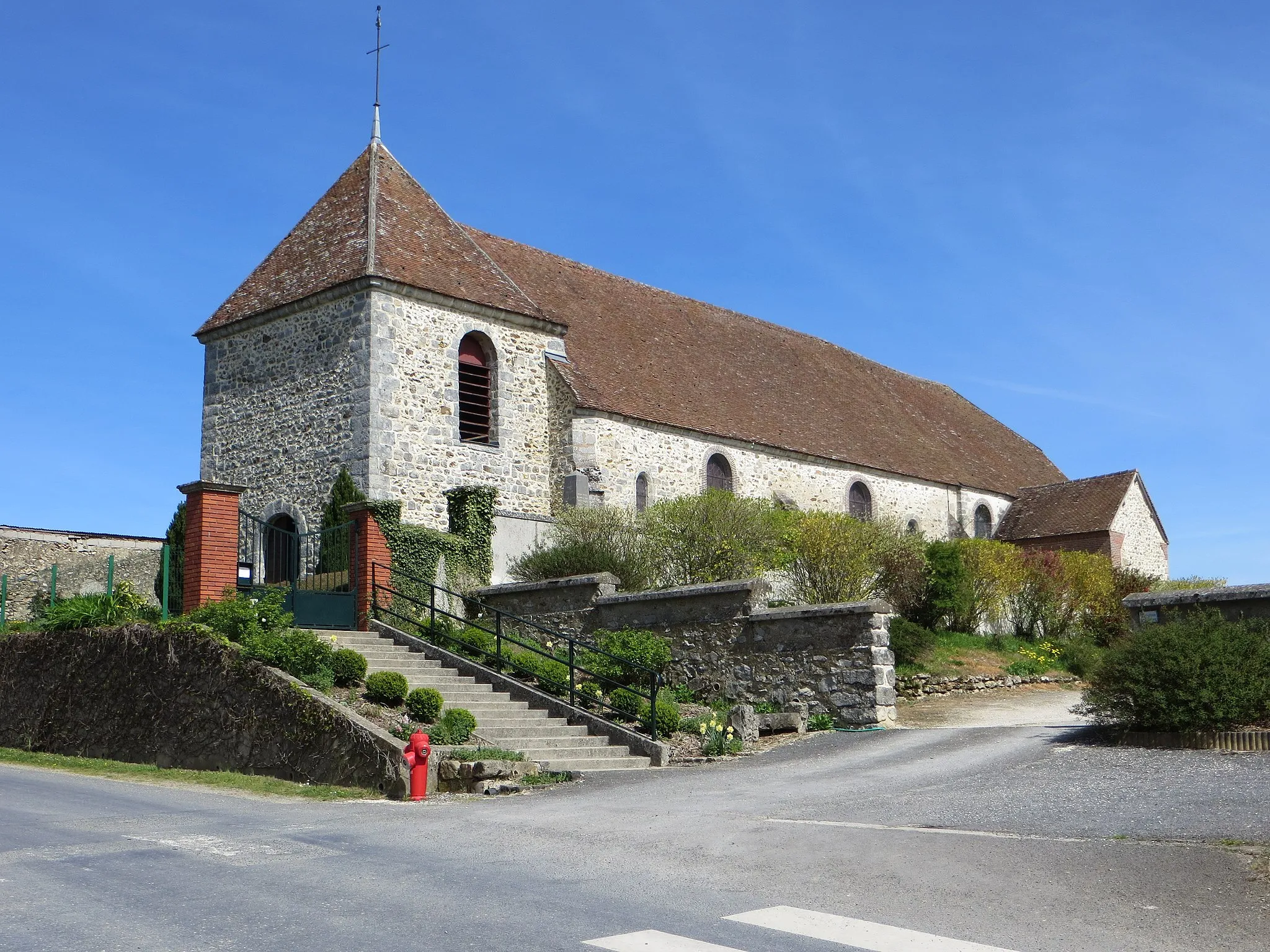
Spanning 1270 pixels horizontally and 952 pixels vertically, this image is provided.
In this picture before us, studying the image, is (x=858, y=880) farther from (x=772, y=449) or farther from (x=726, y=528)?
(x=772, y=449)

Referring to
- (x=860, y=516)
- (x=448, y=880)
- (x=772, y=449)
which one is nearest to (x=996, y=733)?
(x=448, y=880)

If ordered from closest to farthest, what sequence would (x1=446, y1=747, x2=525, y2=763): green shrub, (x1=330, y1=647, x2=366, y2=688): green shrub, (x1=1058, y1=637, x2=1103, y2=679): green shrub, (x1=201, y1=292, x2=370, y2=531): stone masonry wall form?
(x1=446, y1=747, x2=525, y2=763): green shrub < (x1=330, y1=647, x2=366, y2=688): green shrub < (x1=1058, y1=637, x2=1103, y2=679): green shrub < (x1=201, y1=292, x2=370, y2=531): stone masonry wall

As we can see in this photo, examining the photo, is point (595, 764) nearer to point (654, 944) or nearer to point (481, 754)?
point (481, 754)

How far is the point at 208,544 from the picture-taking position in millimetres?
14609

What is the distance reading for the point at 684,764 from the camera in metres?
13.2

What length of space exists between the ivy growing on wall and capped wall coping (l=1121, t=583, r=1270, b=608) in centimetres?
1013

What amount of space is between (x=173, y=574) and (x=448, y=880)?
1502 cm

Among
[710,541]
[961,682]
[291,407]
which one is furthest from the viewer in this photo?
[291,407]

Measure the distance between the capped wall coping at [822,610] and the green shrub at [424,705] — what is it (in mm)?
4382

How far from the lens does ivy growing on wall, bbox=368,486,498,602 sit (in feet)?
61.8

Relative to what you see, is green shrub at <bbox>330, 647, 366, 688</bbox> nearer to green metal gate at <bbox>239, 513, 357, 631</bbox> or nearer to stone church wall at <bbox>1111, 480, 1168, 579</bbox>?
green metal gate at <bbox>239, 513, 357, 631</bbox>

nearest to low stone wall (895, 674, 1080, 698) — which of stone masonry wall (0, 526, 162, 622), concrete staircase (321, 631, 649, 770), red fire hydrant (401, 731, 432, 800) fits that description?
concrete staircase (321, 631, 649, 770)

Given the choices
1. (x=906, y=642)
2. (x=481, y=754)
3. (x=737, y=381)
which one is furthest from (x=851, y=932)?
(x=737, y=381)

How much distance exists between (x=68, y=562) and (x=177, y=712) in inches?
547
